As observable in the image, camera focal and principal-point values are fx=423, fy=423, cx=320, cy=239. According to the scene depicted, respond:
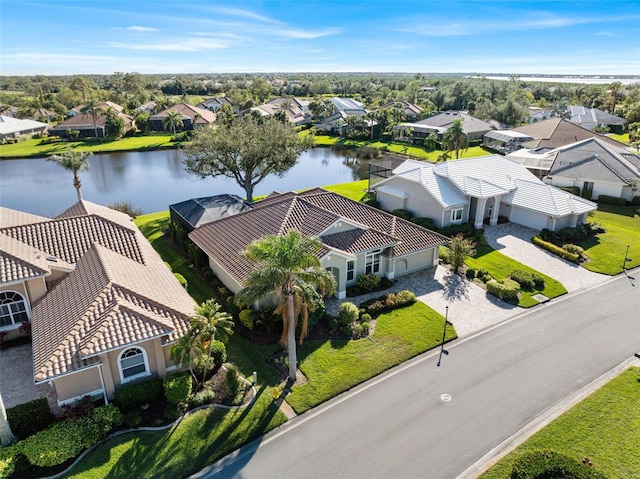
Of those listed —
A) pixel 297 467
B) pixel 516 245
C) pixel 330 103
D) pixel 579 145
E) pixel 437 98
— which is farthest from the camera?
pixel 437 98

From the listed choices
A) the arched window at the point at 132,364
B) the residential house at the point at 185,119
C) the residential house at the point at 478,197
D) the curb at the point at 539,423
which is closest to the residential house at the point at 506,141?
the residential house at the point at 478,197

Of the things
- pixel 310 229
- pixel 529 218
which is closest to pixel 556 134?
pixel 529 218

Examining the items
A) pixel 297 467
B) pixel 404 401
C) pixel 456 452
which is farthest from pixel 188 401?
pixel 456 452

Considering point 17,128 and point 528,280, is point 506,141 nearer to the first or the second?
point 528,280

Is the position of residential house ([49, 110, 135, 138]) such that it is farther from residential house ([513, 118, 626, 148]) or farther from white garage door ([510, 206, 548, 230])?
white garage door ([510, 206, 548, 230])

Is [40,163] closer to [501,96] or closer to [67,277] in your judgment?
[67,277]
